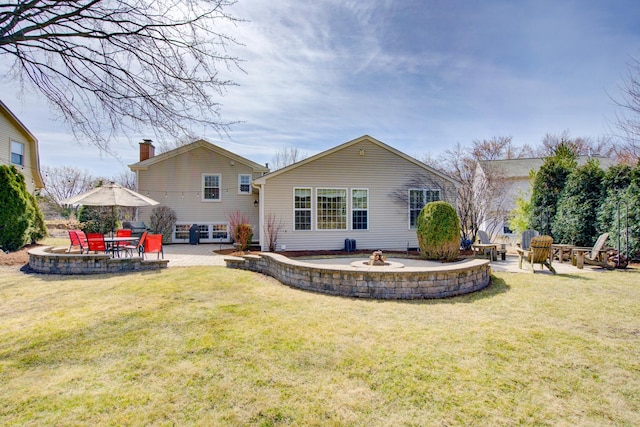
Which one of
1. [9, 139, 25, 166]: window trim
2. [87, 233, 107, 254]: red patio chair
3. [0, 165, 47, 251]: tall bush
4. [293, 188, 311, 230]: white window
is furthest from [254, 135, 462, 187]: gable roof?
A: [9, 139, 25, 166]: window trim

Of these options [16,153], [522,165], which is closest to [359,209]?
[522,165]

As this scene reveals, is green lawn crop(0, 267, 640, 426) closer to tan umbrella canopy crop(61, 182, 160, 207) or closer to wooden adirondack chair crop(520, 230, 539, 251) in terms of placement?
tan umbrella canopy crop(61, 182, 160, 207)

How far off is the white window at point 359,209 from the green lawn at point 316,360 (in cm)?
773

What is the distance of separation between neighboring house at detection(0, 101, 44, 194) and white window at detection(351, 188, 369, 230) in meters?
16.8

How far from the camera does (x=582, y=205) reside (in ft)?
39.7

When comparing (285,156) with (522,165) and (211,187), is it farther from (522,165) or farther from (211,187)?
(522,165)

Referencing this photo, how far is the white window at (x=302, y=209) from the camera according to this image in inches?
522

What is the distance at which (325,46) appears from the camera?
23.7 feet

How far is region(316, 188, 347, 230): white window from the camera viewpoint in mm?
13438

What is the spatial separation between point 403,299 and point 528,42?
8699 millimetres

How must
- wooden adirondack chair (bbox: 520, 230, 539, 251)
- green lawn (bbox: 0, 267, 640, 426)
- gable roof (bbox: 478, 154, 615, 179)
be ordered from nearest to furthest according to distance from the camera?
1. green lawn (bbox: 0, 267, 640, 426)
2. wooden adirondack chair (bbox: 520, 230, 539, 251)
3. gable roof (bbox: 478, 154, 615, 179)

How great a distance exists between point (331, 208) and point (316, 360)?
10236mm

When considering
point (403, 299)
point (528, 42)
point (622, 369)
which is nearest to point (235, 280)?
point (403, 299)

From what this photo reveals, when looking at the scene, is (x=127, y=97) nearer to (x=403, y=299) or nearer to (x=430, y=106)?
(x=403, y=299)
